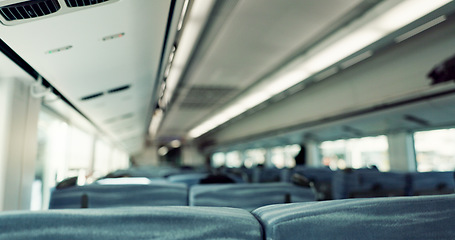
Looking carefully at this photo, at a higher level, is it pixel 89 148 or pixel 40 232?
pixel 89 148

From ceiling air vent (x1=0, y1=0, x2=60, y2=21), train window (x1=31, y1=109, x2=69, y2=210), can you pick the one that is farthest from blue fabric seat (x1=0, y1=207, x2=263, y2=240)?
train window (x1=31, y1=109, x2=69, y2=210)

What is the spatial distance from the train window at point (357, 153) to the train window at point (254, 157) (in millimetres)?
5088

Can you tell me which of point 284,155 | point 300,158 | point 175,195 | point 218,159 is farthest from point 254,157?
point 175,195

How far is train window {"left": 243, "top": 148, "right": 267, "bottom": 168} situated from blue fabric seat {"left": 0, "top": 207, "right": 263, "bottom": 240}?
14403mm

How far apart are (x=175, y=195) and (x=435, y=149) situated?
6.45 metres

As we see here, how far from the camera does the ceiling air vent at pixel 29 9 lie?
1504mm

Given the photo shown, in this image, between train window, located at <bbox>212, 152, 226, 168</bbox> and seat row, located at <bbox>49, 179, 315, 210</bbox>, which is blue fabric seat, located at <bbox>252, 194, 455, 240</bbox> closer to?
seat row, located at <bbox>49, 179, 315, 210</bbox>

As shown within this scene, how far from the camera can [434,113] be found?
A: 5164 millimetres

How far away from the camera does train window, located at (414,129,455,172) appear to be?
244 inches

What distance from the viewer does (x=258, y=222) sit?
2.44 feet

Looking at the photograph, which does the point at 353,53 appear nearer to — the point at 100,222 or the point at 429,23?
the point at 429,23

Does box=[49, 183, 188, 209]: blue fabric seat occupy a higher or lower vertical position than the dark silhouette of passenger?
lower

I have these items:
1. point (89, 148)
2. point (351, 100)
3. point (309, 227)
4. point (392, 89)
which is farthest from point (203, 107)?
point (309, 227)

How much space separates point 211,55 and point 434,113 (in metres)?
3.70
